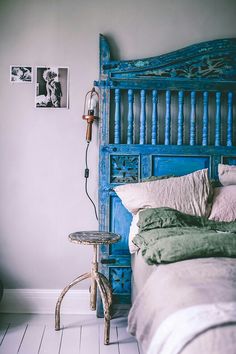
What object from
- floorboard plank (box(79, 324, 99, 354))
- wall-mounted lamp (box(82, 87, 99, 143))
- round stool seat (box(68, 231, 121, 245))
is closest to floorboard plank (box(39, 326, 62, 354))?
floorboard plank (box(79, 324, 99, 354))

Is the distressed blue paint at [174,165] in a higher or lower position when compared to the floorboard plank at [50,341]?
higher

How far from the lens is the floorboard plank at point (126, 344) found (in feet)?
7.91

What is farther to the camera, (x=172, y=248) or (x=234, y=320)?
(x=172, y=248)

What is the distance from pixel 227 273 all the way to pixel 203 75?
1922 millimetres

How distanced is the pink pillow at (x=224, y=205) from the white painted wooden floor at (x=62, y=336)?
0.97 meters

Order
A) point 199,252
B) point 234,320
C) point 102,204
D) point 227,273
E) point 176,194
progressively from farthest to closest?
point 102,204, point 176,194, point 199,252, point 227,273, point 234,320

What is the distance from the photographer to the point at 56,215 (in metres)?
3.11

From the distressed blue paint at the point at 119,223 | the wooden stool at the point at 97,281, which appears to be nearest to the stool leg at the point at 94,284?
the wooden stool at the point at 97,281

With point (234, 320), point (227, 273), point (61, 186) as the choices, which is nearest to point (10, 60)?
point (61, 186)

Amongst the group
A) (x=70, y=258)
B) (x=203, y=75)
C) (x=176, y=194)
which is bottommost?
(x=70, y=258)

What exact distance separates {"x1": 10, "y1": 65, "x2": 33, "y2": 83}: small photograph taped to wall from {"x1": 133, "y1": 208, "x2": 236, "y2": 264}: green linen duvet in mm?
1418

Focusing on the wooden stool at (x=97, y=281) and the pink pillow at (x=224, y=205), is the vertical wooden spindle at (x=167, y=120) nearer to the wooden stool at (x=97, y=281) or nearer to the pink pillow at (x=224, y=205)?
the pink pillow at (x=224, y=205)

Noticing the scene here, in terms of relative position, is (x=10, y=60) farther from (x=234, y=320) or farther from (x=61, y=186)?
(x=234, y=320)

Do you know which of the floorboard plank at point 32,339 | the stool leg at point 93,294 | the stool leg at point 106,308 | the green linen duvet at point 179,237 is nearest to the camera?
the green linen duvet at point 179,237
